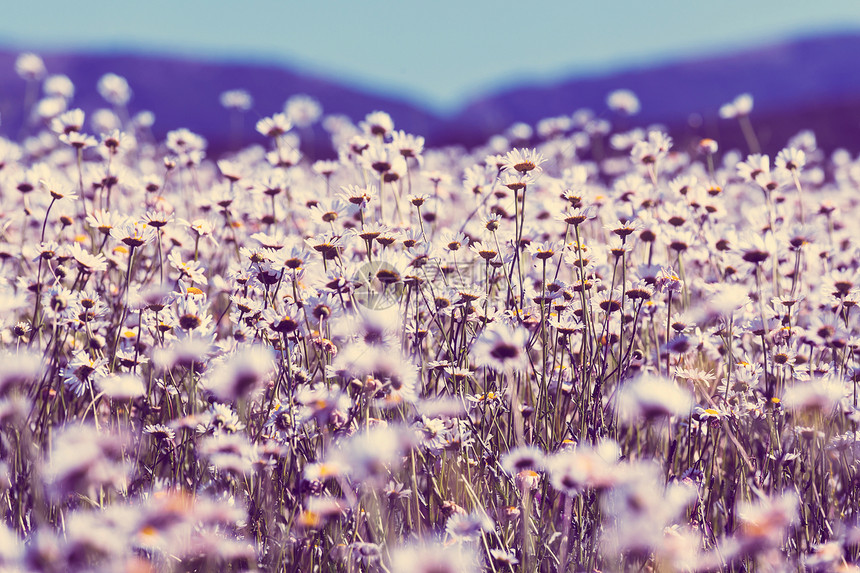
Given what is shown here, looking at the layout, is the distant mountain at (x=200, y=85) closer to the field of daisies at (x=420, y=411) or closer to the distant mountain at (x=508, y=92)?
the distant mountain at (x=508, y=92)

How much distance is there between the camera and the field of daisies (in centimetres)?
130

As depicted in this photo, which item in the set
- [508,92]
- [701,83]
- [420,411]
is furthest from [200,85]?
[420,411]

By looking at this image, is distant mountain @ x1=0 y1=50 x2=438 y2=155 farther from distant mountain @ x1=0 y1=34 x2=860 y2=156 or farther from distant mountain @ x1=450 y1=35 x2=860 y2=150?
distant mountain @ x1=450 y1=35 x2=860 y2=150

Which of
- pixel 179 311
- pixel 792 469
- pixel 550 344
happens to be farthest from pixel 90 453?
pixel 792 469

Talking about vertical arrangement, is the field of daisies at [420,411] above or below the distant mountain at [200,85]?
below

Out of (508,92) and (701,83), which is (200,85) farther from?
(701,83)

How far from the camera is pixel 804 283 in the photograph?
334 centimetres

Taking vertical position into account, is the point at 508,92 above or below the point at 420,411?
above

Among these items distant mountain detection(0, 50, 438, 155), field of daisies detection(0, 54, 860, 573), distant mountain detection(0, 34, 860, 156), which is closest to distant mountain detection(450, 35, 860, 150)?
distant mountain detection(0, 34, 860, 156)

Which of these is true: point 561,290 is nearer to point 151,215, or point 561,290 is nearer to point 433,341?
point 433,341

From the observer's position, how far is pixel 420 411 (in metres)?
1.90

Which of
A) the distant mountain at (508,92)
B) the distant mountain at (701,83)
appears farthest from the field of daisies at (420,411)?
the distant mountain at (701,83)

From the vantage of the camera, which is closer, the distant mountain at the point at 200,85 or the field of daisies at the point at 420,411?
the field of daisies at the point at 420,411

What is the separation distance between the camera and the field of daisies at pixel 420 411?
4.26 ft
